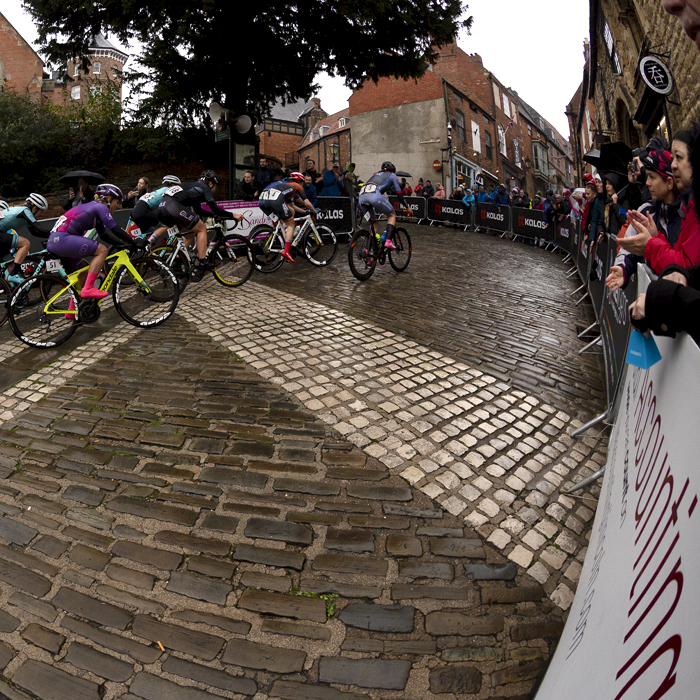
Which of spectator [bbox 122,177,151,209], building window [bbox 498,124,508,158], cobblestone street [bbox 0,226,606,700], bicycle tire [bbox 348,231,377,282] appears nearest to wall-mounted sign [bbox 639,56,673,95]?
bicycle tire [bbox 348,231,377,282]

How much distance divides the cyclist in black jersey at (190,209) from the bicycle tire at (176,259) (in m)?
0.24

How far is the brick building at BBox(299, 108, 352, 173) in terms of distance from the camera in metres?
41.6

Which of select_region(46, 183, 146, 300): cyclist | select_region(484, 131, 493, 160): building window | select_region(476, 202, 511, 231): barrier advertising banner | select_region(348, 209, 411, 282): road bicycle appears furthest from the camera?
select_region(484, 131, 493, 160): building window

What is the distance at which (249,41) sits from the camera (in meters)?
16.6

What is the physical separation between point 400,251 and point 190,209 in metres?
4.10

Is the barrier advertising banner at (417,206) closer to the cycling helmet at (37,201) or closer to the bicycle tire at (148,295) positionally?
the cycling helmet at (37,201)

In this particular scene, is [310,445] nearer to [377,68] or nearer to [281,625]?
[281,625]

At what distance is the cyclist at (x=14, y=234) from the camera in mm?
8461

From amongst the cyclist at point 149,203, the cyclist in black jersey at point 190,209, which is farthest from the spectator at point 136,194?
the cyclist in black jersey at point 190,209

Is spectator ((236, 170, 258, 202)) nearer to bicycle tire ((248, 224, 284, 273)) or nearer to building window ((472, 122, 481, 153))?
bicycle tire ((248, 224, 284, 273))

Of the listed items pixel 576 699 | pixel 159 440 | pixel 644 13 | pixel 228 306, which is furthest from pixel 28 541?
pixel 644 13

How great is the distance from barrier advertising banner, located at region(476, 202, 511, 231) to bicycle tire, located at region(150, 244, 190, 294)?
543 inches

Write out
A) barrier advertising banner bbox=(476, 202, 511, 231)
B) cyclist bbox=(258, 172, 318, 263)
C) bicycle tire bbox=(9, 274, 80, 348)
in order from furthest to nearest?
barrier advertising banner bbox=(476, 202, 511, 231)
cyclist bbox=(258, 172, 318, 263)
bicycle tire bbox=(9, 274, 80, 348)

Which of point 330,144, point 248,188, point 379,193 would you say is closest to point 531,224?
point 248,188
